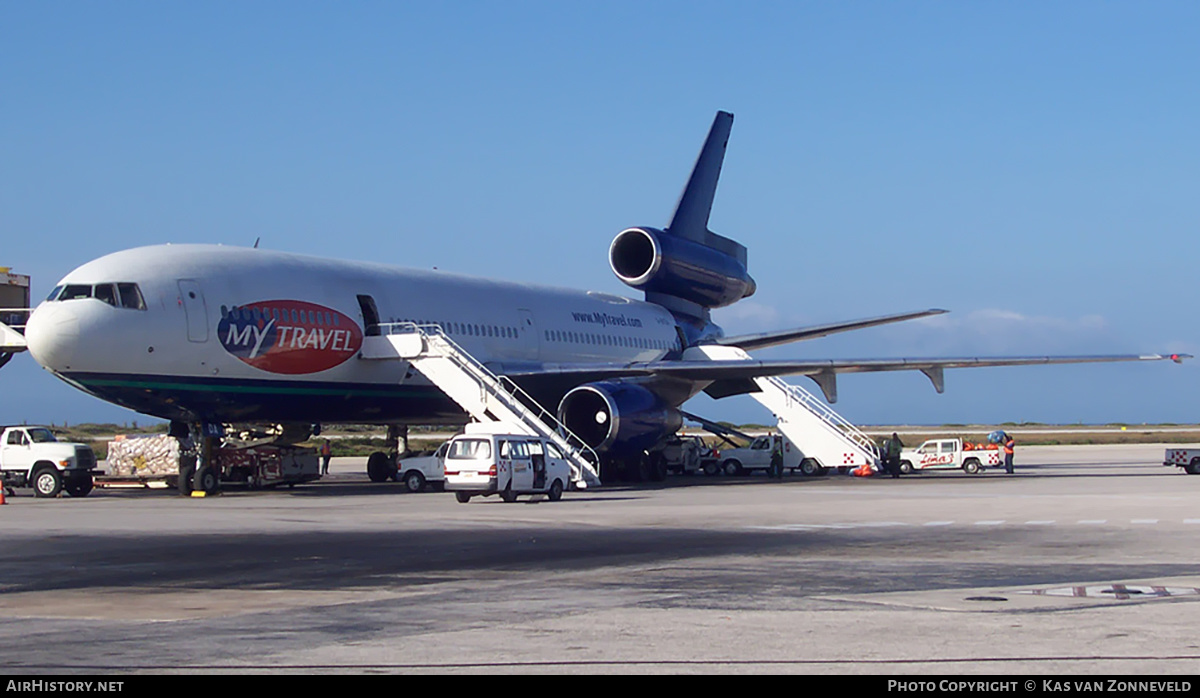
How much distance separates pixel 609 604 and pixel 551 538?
7.17 m

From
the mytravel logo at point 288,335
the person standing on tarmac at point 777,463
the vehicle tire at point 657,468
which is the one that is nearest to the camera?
the mytravel logo at point 288,335

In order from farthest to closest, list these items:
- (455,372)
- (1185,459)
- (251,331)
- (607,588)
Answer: (1185,459) → (455,372) → (251,331) → (607,588)

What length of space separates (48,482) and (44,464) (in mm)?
429

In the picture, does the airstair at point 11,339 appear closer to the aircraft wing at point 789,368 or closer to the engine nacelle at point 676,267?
the aircraft wing at point 789,368

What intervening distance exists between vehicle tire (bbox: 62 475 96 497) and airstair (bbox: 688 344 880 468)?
20031mm

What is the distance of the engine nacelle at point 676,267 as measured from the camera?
44.2 metres

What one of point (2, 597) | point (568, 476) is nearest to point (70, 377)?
point (568, 476)

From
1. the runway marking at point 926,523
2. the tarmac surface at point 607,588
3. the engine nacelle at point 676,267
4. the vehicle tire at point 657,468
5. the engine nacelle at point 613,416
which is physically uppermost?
the engine nacelle at point 676,267

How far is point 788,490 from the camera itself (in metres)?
31.6

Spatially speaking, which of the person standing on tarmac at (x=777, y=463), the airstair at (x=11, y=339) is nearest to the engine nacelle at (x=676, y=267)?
the person standing on tarmac at (x=777, y=463)

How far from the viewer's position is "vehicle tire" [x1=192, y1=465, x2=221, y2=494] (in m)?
29.9

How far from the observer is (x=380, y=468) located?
3897 cm

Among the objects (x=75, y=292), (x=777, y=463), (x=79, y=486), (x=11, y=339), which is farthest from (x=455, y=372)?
(x=777, y=463)

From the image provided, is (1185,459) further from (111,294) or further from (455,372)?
(111,294)
